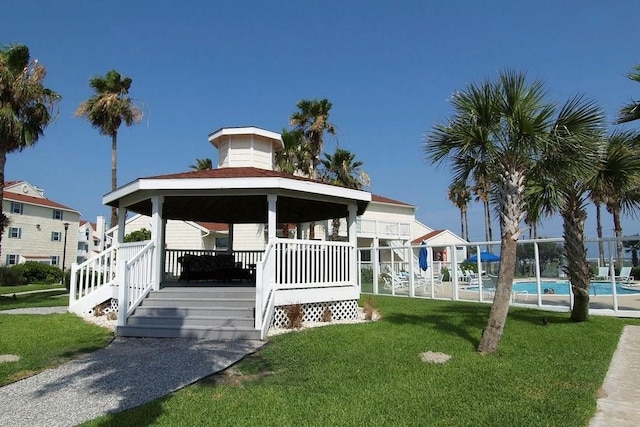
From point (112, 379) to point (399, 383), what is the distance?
3.59 metres

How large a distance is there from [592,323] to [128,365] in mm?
9071

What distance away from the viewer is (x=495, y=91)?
7004 millimetres

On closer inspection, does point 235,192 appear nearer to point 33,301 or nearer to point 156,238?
point 156,238

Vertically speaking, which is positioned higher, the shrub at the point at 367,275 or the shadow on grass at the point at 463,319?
the shrub at the point at 367,275

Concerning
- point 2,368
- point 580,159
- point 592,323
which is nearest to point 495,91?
point 580,159

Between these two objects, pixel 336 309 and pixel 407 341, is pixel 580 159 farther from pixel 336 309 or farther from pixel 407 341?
pixel 336 309

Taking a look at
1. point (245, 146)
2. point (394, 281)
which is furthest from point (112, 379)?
point (394, 281)

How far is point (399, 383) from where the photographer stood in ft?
17.1

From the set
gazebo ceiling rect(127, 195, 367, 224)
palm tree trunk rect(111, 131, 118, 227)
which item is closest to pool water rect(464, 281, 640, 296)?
gazebo ceiling rect(127, 195, 367, 224)

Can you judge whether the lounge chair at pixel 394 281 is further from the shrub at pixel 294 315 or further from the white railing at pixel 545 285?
the shrub at pixel 294 315

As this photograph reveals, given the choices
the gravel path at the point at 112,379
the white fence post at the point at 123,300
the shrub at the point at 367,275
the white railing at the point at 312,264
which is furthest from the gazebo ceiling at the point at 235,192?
the shrub at the point at 367,275

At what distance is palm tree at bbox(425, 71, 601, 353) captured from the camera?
268 inches

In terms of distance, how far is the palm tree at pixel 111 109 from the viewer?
80.2 feet

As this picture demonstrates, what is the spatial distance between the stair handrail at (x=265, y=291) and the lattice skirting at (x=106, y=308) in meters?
4.70
